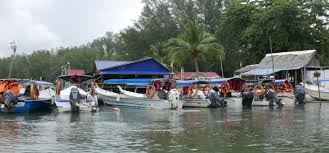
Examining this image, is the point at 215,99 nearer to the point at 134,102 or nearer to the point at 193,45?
the point at 134,102

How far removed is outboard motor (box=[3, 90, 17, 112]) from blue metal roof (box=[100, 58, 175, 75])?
1615 cm

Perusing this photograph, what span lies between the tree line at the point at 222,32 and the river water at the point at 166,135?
99.0 ft

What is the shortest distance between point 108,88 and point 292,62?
19.9 meters

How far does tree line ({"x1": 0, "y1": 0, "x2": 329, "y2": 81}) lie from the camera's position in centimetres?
5782

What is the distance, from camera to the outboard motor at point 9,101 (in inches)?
1261

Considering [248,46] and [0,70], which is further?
[0,70]

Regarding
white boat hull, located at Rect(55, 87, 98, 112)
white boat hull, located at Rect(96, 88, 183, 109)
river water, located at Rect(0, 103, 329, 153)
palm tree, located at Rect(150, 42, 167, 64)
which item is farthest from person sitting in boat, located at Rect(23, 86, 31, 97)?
palm tree, located at Rect(150, 42, 167, 64)

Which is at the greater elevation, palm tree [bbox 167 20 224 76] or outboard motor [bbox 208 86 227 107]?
palm tree [bbox 167 20 224 76]

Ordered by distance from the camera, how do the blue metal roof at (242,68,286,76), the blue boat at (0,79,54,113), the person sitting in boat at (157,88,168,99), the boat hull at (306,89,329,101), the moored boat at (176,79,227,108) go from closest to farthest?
the blue boat at (0,79,54,113) < the moored boat at (176,79,227,108) < the person sitting in boat at (157,88,168,99) < the boat hull at (306,89,329,101) < the blue metal roof at (242,68,286,76)

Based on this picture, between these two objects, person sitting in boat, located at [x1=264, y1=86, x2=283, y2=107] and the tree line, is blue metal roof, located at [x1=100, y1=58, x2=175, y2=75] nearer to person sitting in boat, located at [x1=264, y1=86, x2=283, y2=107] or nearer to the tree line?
the tree line

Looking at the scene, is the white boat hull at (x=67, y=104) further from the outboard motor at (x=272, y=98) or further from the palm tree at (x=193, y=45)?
the palm tree at (x=193, y=45)

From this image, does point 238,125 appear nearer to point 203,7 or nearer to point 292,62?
point 292,62

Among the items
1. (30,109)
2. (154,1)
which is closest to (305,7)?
(154,1)

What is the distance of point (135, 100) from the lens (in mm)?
38719
